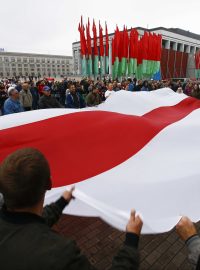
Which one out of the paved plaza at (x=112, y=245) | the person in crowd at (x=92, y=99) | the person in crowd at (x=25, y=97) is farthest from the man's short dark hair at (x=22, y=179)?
the person in crowd at (x=25, y=97)

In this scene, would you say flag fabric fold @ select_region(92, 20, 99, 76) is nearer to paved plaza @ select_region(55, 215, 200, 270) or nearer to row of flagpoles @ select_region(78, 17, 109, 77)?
row of flagpoles @ select_region(78, 17, 109, 77)

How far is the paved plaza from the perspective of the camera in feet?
8.68

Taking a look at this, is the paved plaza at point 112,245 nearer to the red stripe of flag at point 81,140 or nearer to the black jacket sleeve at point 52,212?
the red stripe of flag at point 81,140

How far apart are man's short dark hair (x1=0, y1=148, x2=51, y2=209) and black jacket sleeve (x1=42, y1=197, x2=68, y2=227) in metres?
0.49

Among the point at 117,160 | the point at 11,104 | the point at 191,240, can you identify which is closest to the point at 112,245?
the point at 117,160

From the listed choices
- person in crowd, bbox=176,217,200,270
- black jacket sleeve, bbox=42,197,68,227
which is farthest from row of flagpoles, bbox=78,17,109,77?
person in crowd, bbox=176,217,200,270

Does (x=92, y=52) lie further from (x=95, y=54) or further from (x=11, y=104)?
(x=11, y=104)

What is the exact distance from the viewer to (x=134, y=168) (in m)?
2.24

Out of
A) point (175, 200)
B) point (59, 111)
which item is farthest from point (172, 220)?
point (59, 111)

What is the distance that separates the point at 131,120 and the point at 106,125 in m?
0.34

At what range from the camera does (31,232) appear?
97 cm

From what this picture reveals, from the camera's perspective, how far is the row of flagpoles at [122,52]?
18202 millimetres

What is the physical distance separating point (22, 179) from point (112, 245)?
229 cm

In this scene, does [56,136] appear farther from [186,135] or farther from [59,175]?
[186,135]
